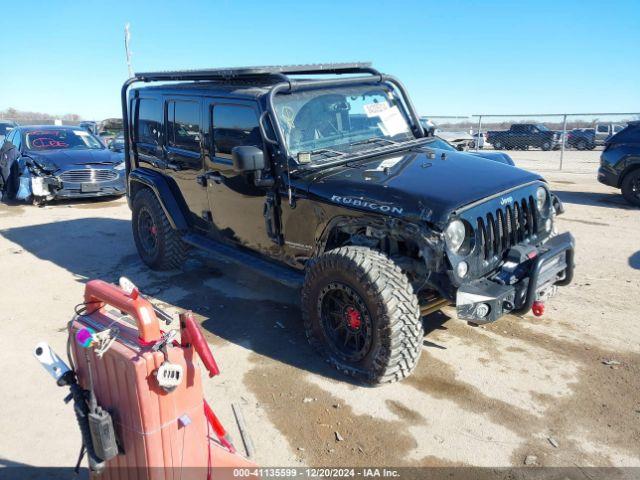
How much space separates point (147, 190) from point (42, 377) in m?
2.80

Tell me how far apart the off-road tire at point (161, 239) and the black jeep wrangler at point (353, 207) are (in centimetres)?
21

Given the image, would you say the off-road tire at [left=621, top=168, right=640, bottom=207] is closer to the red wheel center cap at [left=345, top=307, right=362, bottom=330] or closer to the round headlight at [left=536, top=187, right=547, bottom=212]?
the round headlight at [left=536, top=187, right=547, bottom=212]

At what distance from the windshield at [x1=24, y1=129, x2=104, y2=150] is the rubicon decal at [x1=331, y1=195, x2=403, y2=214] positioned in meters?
9.53

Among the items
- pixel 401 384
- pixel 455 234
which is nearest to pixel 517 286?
pixel 455 234

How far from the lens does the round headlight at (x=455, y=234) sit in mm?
3369

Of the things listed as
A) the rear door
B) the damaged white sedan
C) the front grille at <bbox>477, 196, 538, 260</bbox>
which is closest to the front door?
the rear door

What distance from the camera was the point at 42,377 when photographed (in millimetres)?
3900

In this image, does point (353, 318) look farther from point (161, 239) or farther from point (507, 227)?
point (161, 239)

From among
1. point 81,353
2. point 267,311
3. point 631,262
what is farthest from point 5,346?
point 631,262

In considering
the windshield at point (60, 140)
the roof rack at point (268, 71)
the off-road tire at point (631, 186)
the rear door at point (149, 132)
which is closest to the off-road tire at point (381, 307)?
the roof rack at point (268, 71)

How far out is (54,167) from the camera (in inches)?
412

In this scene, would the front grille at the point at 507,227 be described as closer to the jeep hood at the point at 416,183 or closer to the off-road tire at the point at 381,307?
the jeep hood at the point at 416,183

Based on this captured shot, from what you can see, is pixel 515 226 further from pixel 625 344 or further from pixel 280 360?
pixel 280 360

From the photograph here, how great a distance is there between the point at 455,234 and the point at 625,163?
7740mm
